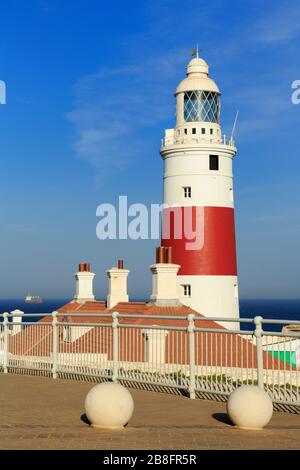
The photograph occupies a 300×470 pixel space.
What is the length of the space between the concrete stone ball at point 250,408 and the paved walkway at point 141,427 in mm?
143

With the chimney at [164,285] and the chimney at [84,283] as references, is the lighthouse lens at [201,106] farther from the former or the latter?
the chimney at [164,285]

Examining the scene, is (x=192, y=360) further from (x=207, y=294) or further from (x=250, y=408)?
(x=207, y=294)

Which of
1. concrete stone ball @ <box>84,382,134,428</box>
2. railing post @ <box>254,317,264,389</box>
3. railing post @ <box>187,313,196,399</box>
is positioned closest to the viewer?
concrete stone ball @ <box>84,382,134,428</box>

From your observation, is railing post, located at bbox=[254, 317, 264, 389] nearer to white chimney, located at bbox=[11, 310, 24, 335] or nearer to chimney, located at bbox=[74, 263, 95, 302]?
white chimney, located at bbox=[11, 310, 24, 335]

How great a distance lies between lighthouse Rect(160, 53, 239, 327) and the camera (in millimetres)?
31906

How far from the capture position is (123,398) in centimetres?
891

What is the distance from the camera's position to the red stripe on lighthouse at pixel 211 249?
31.9 metres

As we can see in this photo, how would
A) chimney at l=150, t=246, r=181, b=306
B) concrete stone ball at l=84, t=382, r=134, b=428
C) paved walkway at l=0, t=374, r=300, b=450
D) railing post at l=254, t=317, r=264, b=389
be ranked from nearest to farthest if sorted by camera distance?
paved walkway at l=0, t=374, r=300, b=450, concrete stone ball at l=84, t=382, r=134, b=428, railing post at l=254, t=317, r=264, b=389, chimney at l=150, t=246, r=181, b=306

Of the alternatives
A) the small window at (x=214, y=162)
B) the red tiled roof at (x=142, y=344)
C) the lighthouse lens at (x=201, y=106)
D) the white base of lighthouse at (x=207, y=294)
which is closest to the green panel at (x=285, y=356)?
the red tiled roof at (x=142, y=344)

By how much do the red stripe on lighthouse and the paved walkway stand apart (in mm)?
19357

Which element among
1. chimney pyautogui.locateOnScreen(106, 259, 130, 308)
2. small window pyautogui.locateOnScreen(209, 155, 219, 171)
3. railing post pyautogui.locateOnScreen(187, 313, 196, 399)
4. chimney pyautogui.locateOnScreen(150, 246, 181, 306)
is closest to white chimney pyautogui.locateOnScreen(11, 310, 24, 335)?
railing post pyautogui.locateOnScreen(187, 313, 196, 399)

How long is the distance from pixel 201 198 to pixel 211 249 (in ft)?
8.13
